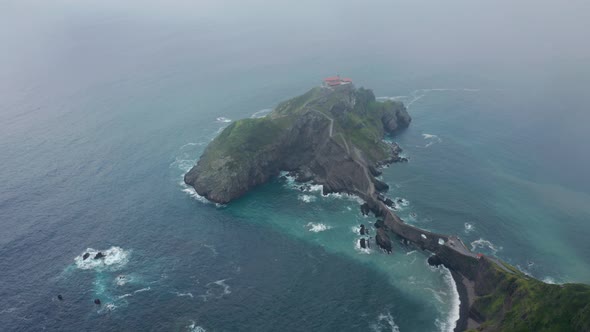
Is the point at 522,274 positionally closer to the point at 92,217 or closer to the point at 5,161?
the point at 92,217

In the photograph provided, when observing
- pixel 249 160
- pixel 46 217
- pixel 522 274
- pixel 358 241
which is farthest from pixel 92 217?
pixel 522 274

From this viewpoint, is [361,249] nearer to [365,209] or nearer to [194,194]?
[365,209]

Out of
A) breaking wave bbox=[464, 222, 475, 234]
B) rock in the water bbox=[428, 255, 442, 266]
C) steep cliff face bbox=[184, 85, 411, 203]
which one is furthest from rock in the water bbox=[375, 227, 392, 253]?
breaking wave bbox=[464, 222, 475, 234]

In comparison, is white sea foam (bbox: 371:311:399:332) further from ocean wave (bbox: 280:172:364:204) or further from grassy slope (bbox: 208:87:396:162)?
grassy slope (bbox: 208:87:396:162)

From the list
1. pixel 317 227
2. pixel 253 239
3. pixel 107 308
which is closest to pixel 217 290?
pixel 253 239

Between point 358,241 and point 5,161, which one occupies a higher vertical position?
point 5,161

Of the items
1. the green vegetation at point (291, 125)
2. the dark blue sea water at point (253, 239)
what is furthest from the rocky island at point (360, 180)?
the dark blue sea water at point (253, 239)
